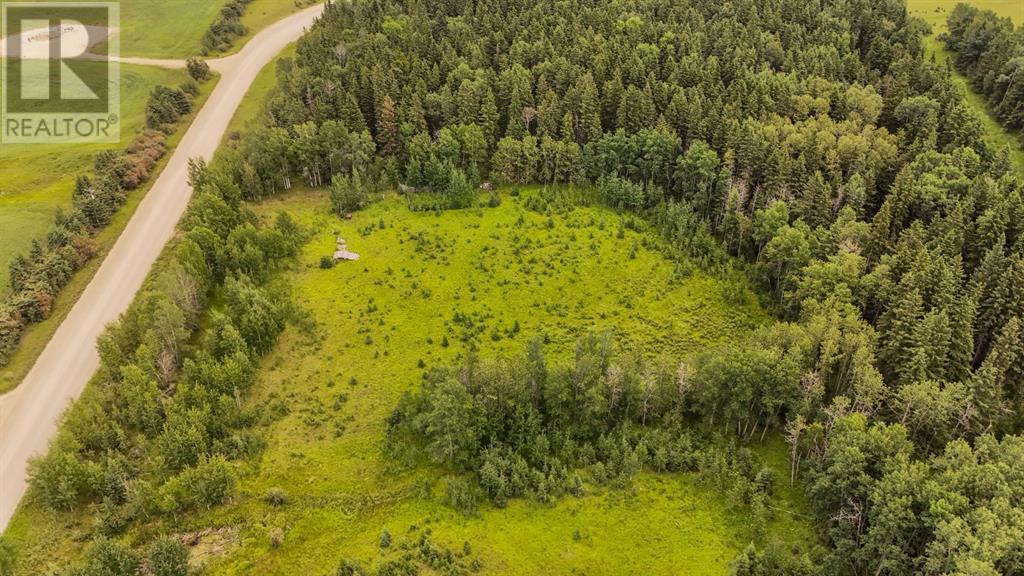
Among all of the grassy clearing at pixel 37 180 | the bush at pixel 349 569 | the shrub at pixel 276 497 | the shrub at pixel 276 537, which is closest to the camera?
the bush at pixel 349 569

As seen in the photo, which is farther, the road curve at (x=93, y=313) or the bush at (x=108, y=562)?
the road curve at (x=93, y=313)

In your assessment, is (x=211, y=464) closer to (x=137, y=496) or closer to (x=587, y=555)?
(x=137, y=496)

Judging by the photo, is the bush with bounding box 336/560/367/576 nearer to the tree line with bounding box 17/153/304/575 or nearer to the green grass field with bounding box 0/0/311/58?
the tree line with bounding box 17/153/304/575

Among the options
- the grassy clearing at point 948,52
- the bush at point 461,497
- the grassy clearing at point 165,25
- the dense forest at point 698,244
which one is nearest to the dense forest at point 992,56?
the grassy clearing at point 948,52

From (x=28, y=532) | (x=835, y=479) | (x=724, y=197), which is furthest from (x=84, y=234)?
(x=835, y=479)

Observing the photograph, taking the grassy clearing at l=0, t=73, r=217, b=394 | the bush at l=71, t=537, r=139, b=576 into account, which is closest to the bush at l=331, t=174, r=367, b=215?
the grassy clearing at l=0, t=73, r=217, b=394

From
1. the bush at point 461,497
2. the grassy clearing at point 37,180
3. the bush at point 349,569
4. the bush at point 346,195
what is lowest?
the grassy clearing at point 37,180

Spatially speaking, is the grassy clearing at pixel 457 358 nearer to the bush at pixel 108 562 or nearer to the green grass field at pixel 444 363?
the green grass field at pixel 444 363
